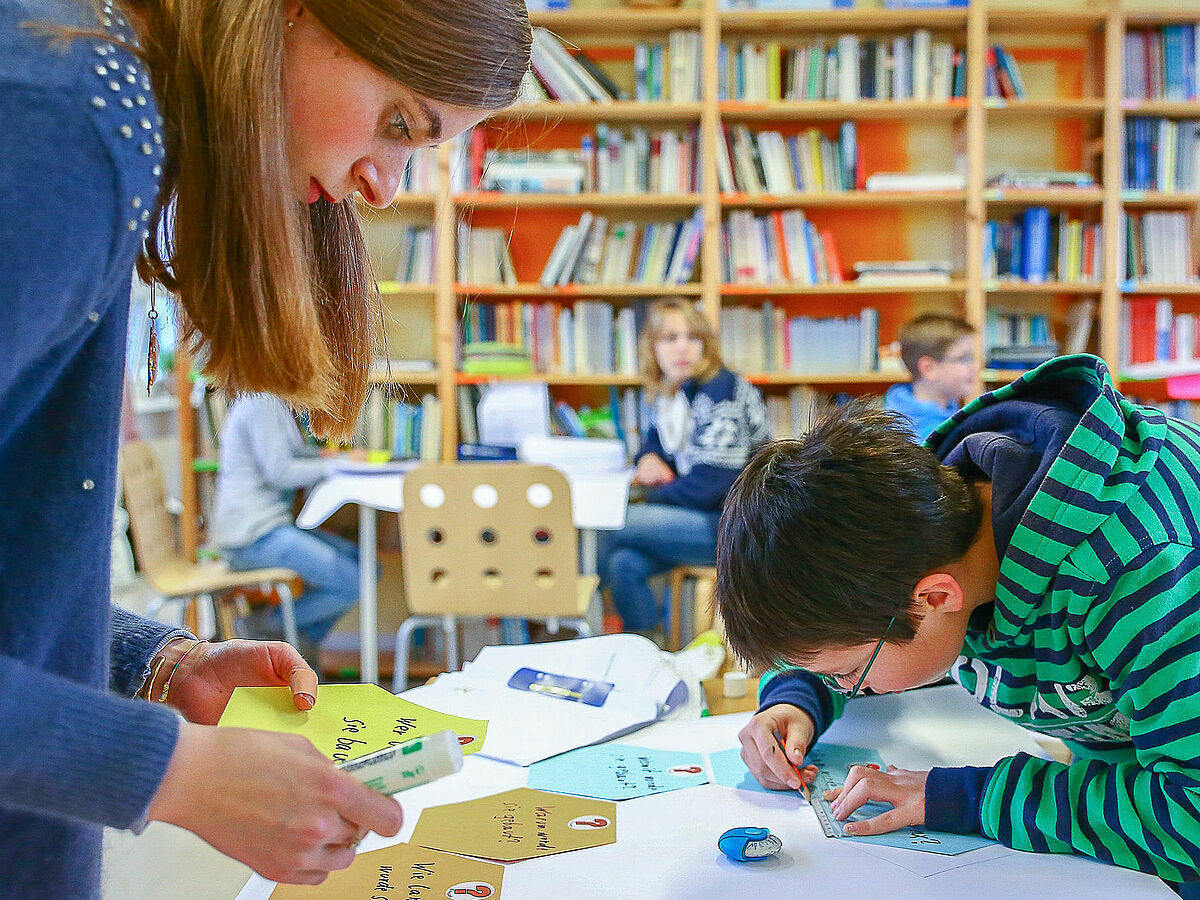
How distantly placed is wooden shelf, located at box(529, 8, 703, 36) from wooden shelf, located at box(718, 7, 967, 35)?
0.15m

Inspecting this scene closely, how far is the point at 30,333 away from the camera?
46cm

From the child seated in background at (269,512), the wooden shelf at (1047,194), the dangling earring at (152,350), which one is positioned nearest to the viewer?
the dangling earring at (152,350)

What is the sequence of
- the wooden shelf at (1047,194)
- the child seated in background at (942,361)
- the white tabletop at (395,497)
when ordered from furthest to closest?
the wooden shelf at (1047,194)
the child seated in background at (942,361)
the white tabletop at (395,497)

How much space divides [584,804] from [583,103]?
333 centimetres

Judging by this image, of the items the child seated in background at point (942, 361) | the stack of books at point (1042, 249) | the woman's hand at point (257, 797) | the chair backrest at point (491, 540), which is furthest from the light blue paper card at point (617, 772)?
the stack of books at point (1042, 249)

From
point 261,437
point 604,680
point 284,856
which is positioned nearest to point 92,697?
point 284,856

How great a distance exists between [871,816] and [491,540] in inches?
70.9

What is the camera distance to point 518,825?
0.97m

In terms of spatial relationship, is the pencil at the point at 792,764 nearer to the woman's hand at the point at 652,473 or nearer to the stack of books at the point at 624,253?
the woman's hand at the point at 652,473

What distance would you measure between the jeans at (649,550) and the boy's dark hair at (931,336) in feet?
2.78

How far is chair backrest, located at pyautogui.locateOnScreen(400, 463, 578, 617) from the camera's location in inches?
103

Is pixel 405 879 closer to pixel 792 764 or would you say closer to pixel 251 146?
pixel 792 764

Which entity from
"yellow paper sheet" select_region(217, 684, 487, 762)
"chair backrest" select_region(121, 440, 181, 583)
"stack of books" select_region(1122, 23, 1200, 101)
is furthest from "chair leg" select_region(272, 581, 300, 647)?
"stack of books" select_region(1122, 23, 1200, 101)

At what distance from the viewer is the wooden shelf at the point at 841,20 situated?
3.80 m
